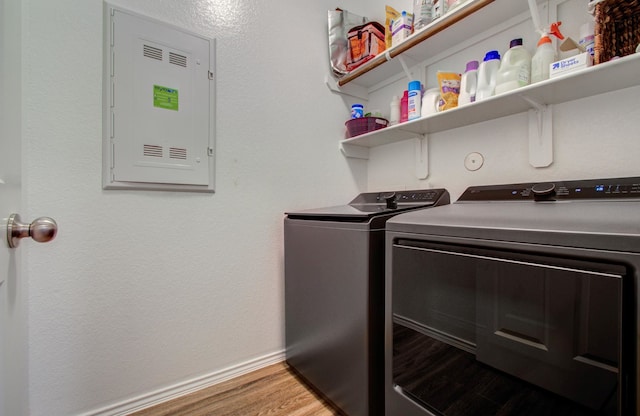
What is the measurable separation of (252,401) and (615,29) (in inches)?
84.2

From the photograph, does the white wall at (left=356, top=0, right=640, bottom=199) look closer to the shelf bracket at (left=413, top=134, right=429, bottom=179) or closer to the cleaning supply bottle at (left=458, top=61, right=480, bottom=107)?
Result: the shelf bracket at (left=413, top=134, right=429, bottom=179)

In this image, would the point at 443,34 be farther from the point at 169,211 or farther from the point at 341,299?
the point at 169,211

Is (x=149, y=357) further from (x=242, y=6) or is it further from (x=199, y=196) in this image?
(x=242, y=6)

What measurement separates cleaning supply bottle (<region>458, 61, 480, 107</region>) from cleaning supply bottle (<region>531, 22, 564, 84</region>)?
24cm

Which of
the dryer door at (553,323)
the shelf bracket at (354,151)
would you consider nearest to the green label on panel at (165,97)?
the shelf bracket at (354,151)

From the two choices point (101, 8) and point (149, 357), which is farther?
Result: point (149, 357)

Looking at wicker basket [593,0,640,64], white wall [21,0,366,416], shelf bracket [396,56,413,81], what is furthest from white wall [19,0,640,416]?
shelf bracket [396,56,413,81]

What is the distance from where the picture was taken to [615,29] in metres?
0.97

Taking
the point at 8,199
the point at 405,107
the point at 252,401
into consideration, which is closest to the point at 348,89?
the point at 405,107

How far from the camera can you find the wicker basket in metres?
0.94

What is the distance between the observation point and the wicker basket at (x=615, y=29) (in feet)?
3.09

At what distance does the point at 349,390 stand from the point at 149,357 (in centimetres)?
99

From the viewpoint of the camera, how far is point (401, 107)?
1.75 m

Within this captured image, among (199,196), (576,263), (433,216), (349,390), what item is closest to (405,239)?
(433,216)
